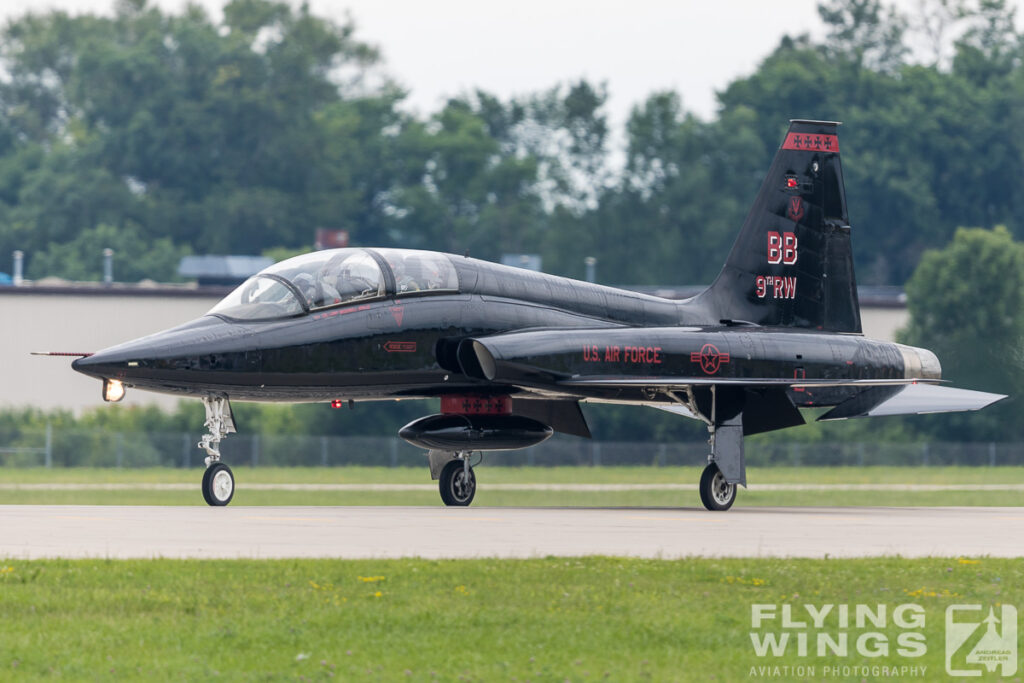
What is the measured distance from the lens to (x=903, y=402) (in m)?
26.2

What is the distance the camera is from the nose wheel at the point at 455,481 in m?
23.2

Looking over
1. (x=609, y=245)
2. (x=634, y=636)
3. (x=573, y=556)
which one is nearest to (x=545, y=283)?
(x=573, y=556)

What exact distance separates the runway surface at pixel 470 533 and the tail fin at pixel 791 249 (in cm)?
508

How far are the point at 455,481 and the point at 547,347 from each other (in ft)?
8.46

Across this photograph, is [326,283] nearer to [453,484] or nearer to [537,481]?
[453,484]

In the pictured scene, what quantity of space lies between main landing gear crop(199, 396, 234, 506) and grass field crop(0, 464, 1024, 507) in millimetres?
5597

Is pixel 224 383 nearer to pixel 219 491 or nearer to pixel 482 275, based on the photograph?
pixel 219 491

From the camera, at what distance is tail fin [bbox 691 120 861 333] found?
26.6m

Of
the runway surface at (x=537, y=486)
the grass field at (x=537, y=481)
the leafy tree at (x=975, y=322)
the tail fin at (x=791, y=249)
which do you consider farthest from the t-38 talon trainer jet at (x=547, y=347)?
the leafy tree at (x=975, y=322)

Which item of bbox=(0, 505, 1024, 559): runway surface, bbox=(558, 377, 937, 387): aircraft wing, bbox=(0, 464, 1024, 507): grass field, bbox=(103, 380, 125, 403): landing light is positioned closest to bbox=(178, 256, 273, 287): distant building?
bbox=(0, 464, 1024, 507): grass field

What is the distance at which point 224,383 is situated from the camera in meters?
20.5

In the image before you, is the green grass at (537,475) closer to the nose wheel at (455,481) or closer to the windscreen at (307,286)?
the nose wheel at (455,481)

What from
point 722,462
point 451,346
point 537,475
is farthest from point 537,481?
point 451,346

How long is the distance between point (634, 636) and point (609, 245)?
68921mm
